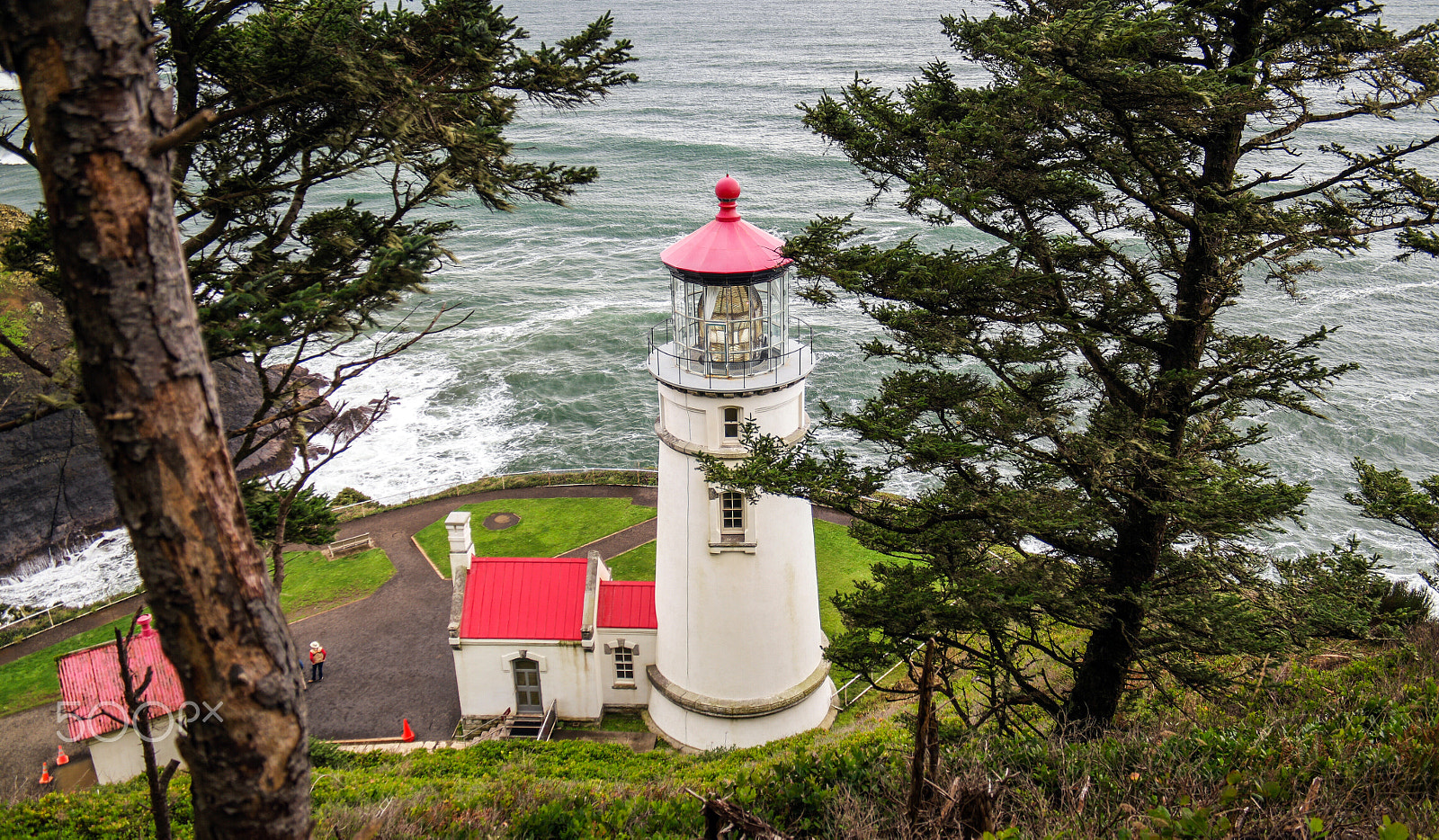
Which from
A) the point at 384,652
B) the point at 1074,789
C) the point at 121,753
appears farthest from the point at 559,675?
the point at 1074,789

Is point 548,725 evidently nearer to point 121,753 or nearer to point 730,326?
point 121,753

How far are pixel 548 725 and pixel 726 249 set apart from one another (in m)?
8.46

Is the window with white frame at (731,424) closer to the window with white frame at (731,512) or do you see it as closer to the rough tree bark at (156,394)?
the window with white frame at (731,512)

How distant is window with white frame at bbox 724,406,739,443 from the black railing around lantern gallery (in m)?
0.47

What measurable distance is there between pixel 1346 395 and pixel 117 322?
33362mm

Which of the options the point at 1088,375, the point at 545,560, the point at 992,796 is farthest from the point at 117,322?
the point at 545,560

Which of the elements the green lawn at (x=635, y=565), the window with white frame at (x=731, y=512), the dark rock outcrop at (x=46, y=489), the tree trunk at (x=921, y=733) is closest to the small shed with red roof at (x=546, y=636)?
the window with white frame at (x=731, y=512)

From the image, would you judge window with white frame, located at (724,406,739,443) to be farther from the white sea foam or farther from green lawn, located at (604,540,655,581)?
the white sea foam

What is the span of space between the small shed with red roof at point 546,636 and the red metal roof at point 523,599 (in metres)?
0.02

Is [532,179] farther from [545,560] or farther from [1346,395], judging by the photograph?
[1346,395]

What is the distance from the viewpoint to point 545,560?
14859mm

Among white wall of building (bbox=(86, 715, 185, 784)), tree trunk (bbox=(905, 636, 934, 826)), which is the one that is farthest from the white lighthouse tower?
white wall of building (bbox=(86, 715, 185, 784))

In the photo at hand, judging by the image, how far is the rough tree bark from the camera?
10.3ft

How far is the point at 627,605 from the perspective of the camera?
14.5m
